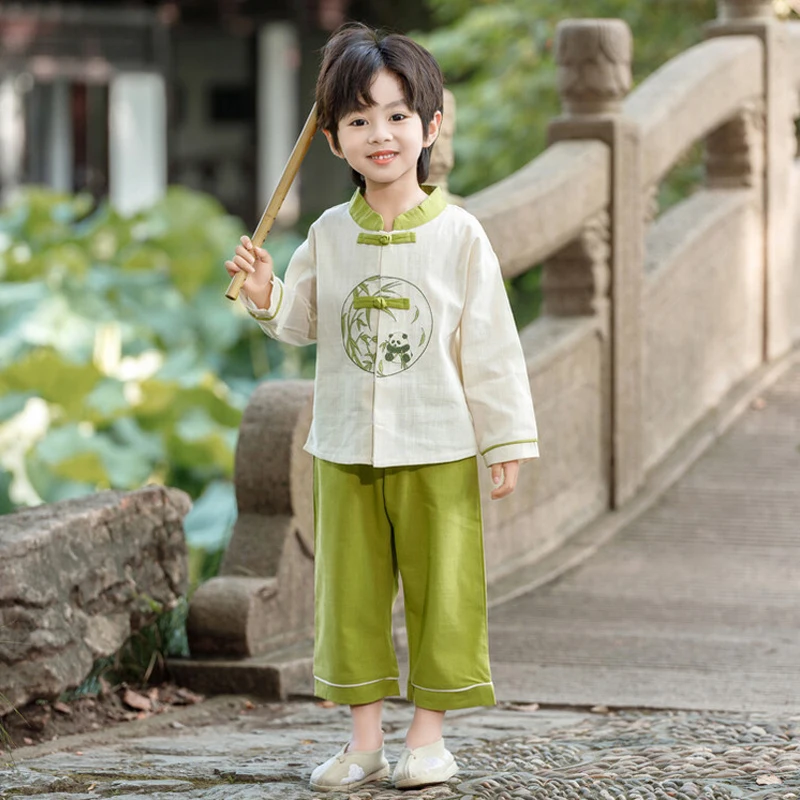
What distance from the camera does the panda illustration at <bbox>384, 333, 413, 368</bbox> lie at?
3.12 metres

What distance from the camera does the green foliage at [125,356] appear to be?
6672mm

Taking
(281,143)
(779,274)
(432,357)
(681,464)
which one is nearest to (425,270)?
(432,357)

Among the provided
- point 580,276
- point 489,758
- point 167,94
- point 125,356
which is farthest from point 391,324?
point 167,94

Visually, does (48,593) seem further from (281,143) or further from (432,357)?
Result: (281,143)

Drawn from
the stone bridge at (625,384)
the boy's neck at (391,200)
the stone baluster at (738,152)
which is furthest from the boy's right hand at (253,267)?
the stone baluster at (738,152)

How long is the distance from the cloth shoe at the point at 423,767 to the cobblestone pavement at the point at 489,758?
2 centimetres

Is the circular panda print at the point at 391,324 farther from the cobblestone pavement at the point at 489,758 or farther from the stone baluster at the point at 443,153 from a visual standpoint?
the stone baluster at the point at 443,153

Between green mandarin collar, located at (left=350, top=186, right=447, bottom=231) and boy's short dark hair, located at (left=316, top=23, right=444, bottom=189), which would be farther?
green mandarin collar, located at (left=350, top=186, right=447, bottom=231)

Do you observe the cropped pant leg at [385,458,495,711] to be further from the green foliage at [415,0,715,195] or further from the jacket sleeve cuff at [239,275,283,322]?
the green foliage at [415,0,715,195]

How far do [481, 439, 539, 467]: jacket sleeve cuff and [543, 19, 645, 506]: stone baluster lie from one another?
9.24ft

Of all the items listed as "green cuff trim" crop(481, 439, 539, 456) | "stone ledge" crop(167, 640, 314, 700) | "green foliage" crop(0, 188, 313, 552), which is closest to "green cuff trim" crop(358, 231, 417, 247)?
"green cuff trim" crop(481, 439, 539, 456)

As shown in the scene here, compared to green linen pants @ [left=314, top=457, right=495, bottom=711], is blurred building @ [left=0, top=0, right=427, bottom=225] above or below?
above

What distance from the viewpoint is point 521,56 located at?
10.7 m

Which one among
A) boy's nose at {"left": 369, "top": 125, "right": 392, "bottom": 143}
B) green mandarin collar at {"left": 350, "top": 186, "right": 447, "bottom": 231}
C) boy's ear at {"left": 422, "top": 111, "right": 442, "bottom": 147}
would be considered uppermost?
boy's ear at {"left": 422, "top": 111, "right": 442, "bottom": 147}
